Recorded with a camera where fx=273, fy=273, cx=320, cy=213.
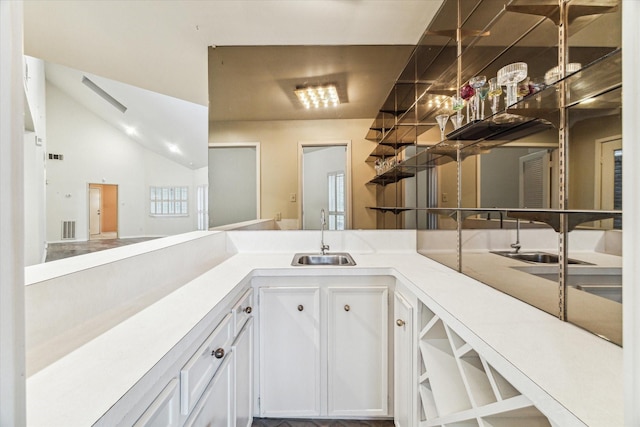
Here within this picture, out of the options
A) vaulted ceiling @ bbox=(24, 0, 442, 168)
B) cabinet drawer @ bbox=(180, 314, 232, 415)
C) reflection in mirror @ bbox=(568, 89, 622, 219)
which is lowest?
cabinet drawer @ bbox=(180, 314, 232, 415)

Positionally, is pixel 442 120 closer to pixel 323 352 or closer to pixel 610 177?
pixel 610 177

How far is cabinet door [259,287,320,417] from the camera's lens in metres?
1.54

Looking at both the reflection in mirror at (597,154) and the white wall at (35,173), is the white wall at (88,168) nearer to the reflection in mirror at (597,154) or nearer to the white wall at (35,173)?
the white wall at (35,173)

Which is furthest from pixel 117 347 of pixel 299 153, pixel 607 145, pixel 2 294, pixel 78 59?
pixel 78 59

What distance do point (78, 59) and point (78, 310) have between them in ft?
5.83

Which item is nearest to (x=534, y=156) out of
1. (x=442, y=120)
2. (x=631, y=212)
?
(x=442, y=120)

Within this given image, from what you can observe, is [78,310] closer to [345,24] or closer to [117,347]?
[117,347]

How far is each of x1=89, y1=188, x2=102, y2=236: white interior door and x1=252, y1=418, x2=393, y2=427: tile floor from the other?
1.33 meters

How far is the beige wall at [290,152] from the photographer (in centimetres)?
216

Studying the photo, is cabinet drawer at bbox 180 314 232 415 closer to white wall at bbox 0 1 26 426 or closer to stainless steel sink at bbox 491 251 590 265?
white wall at bbox 0 1 26 426

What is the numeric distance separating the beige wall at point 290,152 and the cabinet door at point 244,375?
102 centimetres

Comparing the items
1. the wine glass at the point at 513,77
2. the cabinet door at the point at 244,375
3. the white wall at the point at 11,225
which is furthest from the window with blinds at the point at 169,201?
the wine glass at the point at 513,77

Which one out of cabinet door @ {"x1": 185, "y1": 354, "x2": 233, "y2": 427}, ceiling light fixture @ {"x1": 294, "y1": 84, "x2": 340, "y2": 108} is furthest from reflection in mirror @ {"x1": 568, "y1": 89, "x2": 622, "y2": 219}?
ceiling light fixture @ {"x1": 294, "y1": 84, "x2": 340, "y2": 108}

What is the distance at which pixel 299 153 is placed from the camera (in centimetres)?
218
